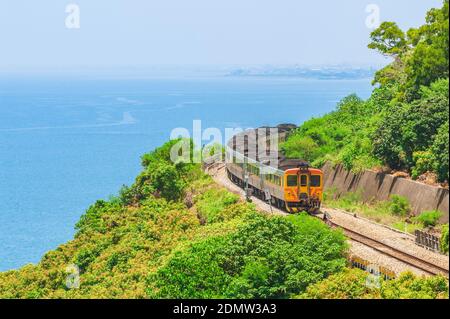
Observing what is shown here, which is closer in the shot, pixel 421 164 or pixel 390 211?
pixel 421 164

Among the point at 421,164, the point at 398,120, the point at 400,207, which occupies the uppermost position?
the point at 398,120

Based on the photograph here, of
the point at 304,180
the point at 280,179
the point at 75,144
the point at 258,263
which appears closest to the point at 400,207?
the point at 304,180

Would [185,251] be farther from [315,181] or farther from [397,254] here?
[315,181]

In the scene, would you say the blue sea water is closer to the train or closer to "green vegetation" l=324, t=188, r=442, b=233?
the train

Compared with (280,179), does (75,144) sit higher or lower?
lower

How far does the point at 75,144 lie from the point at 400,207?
8256 centimetres

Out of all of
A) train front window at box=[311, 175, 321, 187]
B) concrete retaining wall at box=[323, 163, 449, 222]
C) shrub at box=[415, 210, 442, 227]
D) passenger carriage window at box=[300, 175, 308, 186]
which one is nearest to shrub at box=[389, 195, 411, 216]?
concrete retaining wall at box=[323, 163, 449, 222]

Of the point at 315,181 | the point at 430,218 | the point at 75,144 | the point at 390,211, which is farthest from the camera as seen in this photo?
the point at 75,144

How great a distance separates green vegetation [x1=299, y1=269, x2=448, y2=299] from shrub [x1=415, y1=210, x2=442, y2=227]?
26.6 feet

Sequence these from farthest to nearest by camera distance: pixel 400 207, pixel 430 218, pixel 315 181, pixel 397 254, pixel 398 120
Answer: pixel 398 120 → pixel 315 181 → pixel 400 207 → pixel 430 218 → pixel 397 254

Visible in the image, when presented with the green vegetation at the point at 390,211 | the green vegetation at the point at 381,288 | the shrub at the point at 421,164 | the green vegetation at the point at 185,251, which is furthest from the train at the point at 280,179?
the green vegetation at the point at 381,288

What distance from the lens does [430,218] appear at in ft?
82.5

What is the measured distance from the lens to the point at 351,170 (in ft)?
109

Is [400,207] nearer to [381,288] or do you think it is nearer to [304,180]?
[304,180]
